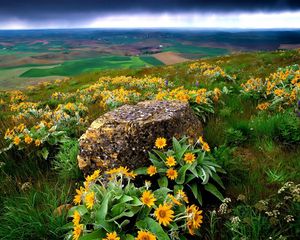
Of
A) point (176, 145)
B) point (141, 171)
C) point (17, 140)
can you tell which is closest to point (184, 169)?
point (176, 145)

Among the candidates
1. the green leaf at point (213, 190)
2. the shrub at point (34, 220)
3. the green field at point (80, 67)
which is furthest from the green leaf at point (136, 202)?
the green field at point (80, 67)

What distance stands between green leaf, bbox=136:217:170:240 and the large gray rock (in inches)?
51.5

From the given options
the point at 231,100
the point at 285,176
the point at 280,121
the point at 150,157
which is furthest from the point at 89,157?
the point at 231,100

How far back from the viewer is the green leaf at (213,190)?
3.65m

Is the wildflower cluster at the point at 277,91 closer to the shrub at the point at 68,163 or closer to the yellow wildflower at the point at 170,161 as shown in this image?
the yellow wildflower at the point at 170,161

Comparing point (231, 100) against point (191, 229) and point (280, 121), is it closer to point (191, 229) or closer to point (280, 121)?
point (280, 121)

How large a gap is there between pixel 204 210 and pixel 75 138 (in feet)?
10.2

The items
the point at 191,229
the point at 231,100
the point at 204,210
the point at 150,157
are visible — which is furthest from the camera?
the point at 231,100

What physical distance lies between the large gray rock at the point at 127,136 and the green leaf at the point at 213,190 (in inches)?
37.6

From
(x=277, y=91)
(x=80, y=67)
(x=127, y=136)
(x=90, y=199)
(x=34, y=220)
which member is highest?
(x=277, y=91)

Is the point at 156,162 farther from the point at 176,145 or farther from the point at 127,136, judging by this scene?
the point at 127,136

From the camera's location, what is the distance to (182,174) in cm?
→ 376

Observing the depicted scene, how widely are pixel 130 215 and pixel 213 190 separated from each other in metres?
1.27

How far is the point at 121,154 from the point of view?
4223 millimetres
